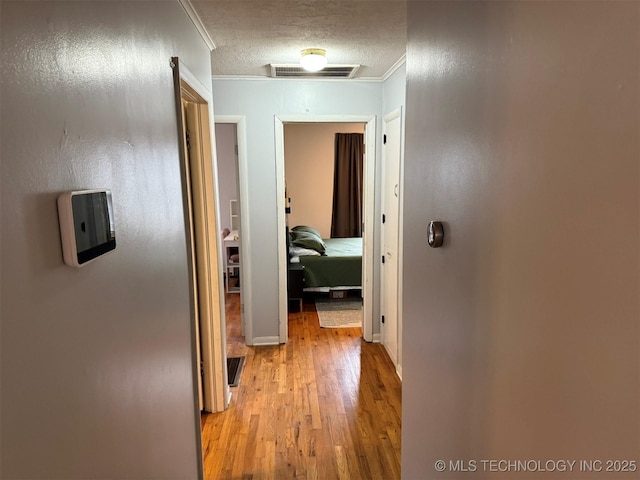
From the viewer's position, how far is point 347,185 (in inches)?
275

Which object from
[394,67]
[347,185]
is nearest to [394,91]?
[394,67]

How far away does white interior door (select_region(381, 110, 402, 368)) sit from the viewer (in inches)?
126

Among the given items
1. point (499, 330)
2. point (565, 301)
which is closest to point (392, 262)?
point (499, 330)

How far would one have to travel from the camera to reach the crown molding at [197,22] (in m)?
1.88

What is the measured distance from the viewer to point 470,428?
1097 mm

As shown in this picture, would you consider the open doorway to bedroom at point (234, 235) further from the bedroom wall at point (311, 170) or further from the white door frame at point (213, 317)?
the bedroom wall at point (311, 170)

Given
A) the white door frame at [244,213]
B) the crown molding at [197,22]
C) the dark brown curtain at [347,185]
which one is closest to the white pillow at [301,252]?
the white door frame at [244,213]

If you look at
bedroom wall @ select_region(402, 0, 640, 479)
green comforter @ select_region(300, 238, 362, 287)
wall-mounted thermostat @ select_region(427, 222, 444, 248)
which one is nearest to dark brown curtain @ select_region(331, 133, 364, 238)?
green comforter @ select_region(300, 238, 362, 287)

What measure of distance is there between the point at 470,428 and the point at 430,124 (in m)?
0.89

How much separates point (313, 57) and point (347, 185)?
4.31 m

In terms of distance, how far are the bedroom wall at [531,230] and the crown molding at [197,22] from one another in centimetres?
106

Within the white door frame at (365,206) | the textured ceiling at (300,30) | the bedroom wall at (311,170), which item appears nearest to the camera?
the textured ceiling at (300,30)

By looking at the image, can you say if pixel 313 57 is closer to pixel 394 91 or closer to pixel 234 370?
pixel 394 91

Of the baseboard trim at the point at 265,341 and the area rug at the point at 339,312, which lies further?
the area rug at the point at 339,312
